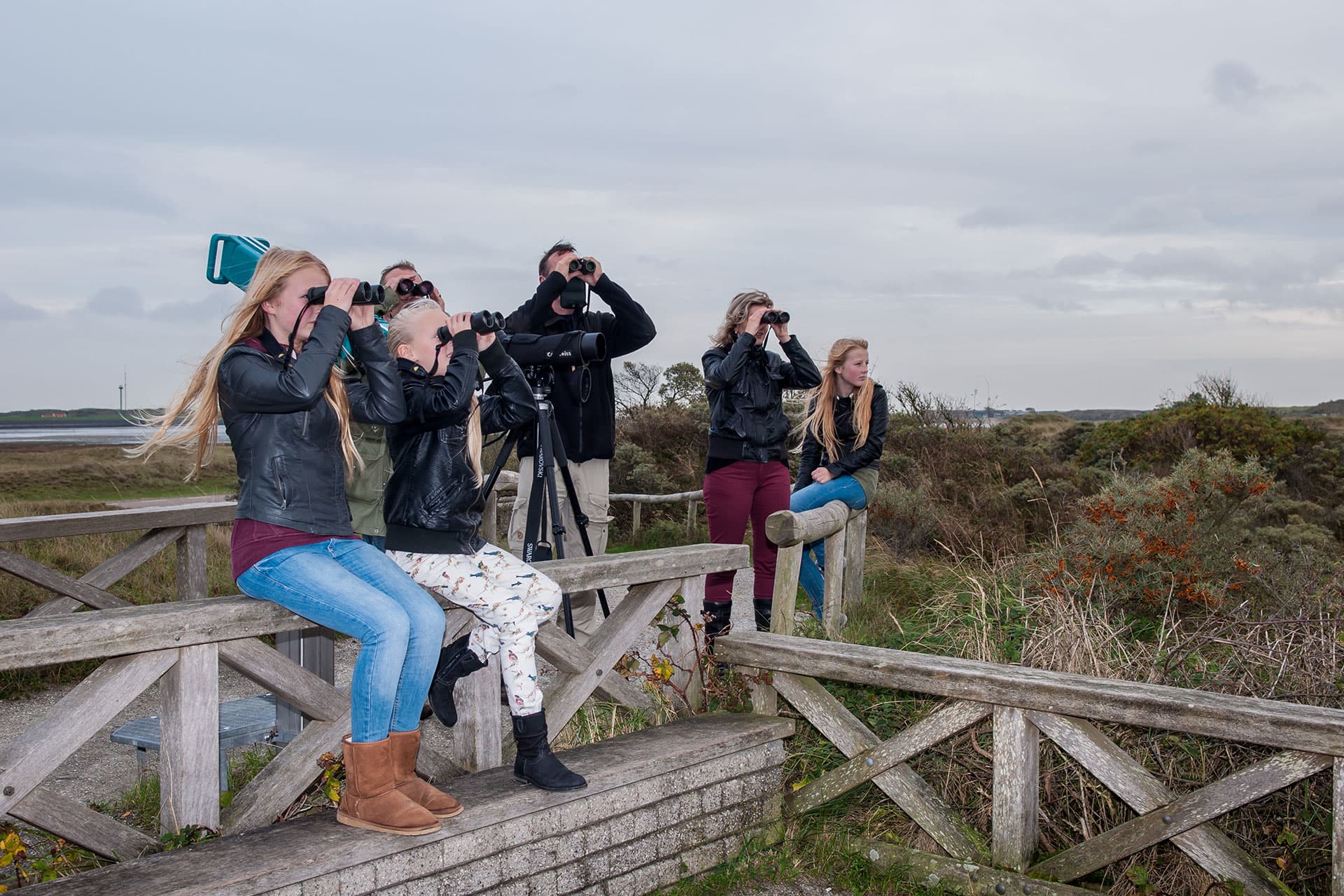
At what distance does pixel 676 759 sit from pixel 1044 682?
114 cm

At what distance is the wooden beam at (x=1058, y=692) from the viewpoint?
2863mm

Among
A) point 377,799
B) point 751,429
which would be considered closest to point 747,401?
point 751,429

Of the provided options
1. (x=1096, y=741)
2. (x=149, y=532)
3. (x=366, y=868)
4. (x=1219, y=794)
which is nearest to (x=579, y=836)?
(x=366, y=868)

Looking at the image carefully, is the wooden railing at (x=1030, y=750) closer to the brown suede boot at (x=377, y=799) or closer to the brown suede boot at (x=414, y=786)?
the brown suede boot at (x=414, y=786)

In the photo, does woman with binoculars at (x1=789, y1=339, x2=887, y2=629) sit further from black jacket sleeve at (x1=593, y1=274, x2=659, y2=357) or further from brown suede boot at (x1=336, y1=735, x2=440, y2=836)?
brown suede boot at (x1=336, y1=735, x2=440, y2=836)

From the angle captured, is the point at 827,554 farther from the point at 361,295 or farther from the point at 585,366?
the point at 361,295

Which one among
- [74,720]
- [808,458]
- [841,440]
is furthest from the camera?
[808,458]

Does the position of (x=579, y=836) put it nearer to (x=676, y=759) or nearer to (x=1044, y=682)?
(x=676, y=759)

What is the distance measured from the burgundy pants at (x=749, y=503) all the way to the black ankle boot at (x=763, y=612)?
20 millimetres

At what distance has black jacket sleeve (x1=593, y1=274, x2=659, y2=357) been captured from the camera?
4.81 m

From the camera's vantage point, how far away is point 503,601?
2.97 meters

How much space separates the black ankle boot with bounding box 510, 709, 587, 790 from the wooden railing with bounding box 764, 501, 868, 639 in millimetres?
1531

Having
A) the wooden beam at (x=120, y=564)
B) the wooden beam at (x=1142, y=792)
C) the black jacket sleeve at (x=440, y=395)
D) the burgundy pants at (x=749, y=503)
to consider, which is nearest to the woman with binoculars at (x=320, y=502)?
the black jacket sleeve at (x=440, y=395)

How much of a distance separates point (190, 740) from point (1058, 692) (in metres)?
2.37
